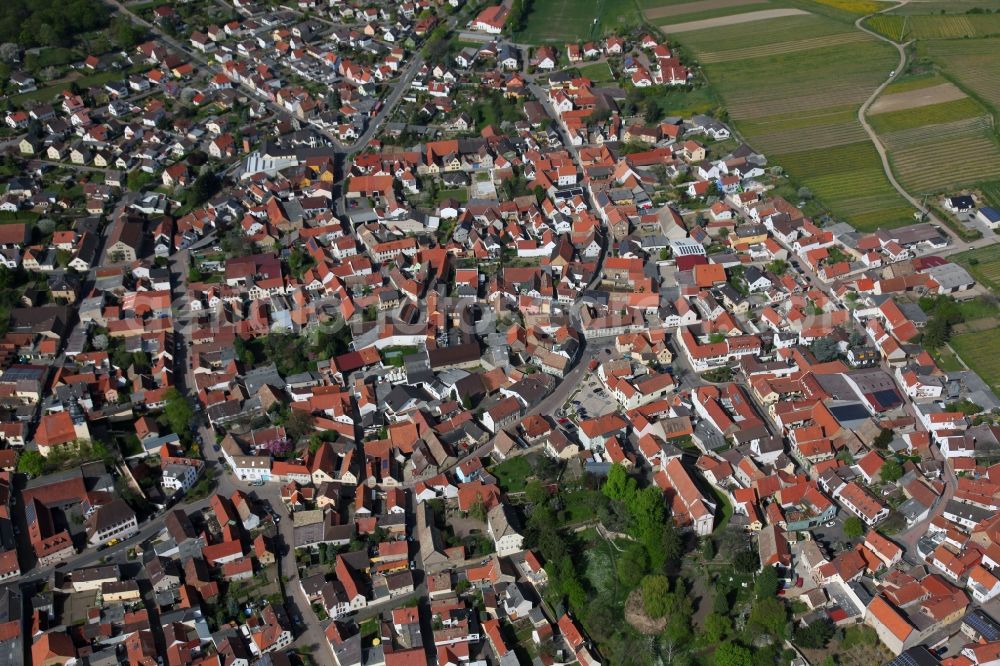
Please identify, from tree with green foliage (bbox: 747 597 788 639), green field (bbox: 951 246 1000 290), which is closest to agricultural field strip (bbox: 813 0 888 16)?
green field (bbox: 951 246 1000 290)

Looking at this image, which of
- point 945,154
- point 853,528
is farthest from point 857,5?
point 853,528

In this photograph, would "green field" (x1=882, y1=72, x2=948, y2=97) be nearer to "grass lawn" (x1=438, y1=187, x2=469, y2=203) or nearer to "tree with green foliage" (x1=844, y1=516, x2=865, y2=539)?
"grass lawn" (x1=438, y1=187, x2=469, y2=203)

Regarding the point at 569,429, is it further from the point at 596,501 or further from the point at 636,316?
the point at 636,316

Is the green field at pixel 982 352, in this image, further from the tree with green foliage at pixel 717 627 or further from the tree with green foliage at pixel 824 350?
the tree with green foliage at pixel 717 627

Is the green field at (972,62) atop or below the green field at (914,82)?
atop

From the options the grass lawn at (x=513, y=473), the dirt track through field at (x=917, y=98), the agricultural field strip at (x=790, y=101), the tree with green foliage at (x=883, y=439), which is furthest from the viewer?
the agricultural field strip at (x=790, y=101)

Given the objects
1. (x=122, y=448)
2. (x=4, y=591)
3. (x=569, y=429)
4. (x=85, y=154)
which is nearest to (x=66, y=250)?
(x=85, y=154)

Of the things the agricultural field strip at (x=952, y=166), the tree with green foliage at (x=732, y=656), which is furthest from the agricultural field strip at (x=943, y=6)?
the tree with green foliage at (x=732, y=656)

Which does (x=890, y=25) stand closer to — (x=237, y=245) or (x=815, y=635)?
(x=237, y=245)

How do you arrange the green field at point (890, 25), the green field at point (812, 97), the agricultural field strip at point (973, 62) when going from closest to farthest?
1. the green field at point (812, 97)
2. the agricultural field strip at point (973, 62)
3. the green field at point (890, 25)
